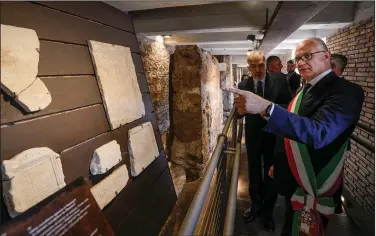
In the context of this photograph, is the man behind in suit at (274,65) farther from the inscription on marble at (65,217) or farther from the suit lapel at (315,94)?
the inscription on marble at (65,217)

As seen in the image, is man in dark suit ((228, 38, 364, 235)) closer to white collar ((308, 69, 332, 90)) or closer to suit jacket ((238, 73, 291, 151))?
white collar ((308, 69, 332, 90))

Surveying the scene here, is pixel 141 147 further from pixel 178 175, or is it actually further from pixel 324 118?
pixel 178 175

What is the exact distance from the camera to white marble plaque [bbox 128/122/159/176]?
1.92 meters

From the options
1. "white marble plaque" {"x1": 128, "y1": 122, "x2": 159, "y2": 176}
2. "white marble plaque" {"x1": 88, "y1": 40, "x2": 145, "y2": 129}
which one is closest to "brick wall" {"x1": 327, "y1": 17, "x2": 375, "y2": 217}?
"white marble plaque" {"x1": 128, "y1": 122, "x2": 159, "y2": 176}

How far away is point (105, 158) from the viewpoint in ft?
5.29

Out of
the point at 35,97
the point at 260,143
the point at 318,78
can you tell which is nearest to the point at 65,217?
the point at 35,97

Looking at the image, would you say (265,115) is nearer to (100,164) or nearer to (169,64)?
(100,164)

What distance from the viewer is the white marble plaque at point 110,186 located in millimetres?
1526

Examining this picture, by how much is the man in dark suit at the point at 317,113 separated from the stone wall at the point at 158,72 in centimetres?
296

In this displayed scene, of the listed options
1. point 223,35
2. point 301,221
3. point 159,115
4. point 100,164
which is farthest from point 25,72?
point 223,35

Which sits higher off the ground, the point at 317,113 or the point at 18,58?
the point at 18,58

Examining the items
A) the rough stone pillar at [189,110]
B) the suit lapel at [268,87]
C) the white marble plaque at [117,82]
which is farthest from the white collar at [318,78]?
the rough stone pillar at [189,110]

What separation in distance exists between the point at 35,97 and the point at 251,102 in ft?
4.25

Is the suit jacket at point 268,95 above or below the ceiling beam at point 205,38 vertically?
below
